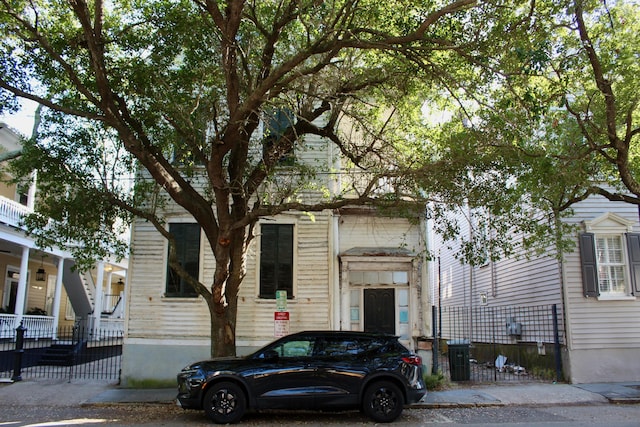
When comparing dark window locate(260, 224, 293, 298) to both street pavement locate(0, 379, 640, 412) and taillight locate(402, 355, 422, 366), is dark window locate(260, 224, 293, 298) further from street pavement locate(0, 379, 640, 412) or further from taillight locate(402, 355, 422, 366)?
taillight locate(402, 355, 422, 366)

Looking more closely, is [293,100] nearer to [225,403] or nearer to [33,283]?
[225,403]

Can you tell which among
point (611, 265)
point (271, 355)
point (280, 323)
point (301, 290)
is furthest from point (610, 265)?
point (271, 355)

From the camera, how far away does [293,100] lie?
41.4ft

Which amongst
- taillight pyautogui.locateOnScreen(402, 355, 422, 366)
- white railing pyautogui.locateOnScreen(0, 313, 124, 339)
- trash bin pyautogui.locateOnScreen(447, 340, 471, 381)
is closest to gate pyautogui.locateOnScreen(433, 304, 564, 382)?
trash bin pyautogui.locateOnScreen(447, 340, 471, 381)

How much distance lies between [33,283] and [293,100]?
57.2ft

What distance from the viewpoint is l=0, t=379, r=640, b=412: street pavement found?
38.5ft

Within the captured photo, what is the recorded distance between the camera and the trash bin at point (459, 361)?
14.1 m

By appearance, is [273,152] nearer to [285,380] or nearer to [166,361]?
[285,380]

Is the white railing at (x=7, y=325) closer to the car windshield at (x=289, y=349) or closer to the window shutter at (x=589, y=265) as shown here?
the car windshield at (x=289, y=349)


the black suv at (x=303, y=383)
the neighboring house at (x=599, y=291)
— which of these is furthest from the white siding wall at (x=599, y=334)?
the black suv at (x=303, y=383)

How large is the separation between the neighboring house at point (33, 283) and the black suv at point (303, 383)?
971cm

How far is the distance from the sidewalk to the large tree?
3297 millimetres

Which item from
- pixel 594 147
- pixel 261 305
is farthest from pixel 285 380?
pixel 594 147

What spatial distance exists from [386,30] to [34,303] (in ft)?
66.8
